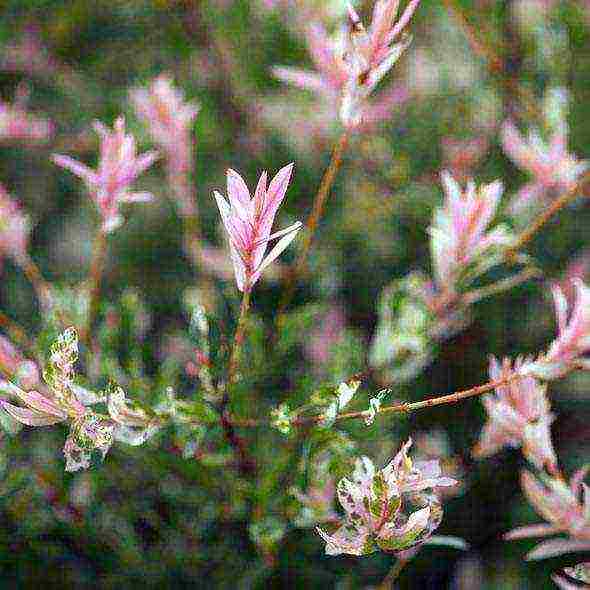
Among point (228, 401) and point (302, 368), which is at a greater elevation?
point (228, 401)

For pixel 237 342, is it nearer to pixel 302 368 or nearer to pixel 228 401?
pixel 228 401

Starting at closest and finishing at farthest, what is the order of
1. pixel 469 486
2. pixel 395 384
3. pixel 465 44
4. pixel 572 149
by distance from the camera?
pixel 395 384
pixel 469 486
pixel 572 149
pixel 465 44

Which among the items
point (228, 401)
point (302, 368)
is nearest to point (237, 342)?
point (228, 401)

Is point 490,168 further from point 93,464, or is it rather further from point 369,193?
point 93,464

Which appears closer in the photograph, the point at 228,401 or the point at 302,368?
the point at 228,401

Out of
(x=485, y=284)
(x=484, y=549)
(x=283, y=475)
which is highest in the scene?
(x=485, y=284)

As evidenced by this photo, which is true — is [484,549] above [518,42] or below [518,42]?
below

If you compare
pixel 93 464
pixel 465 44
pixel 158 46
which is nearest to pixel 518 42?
pixel 465 44
